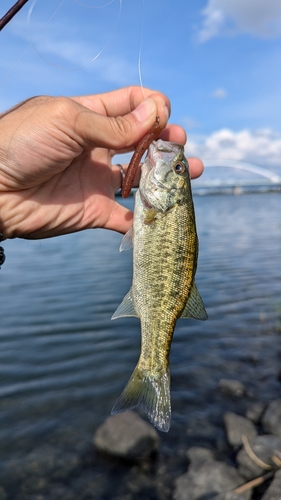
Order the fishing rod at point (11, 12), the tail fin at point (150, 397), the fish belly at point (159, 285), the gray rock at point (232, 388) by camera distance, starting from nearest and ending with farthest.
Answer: the fishing rod at point (11, 12), the tail fin at point (150, 397), the fish belly at point (159, 285), the gray rock at point (232, 388)

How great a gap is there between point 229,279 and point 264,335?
5.72 m

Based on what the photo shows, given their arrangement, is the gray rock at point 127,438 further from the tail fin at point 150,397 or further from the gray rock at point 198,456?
the tail fin at point 150,397

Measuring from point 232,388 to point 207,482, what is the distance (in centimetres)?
254

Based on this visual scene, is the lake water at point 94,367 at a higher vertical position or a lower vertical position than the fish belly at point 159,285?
lower

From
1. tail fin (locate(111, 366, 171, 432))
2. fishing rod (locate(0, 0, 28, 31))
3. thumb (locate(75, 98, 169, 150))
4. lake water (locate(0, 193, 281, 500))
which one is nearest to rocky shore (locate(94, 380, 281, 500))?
lake water (locate(0, 193, 281, 500))

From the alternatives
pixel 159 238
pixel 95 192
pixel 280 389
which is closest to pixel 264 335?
pixel 280 389

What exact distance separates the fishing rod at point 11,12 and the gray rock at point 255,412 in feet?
21.8

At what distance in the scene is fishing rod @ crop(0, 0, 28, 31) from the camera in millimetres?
2922

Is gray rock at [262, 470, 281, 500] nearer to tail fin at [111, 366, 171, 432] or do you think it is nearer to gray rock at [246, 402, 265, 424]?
gray rock at [246, 402, 265, 424]

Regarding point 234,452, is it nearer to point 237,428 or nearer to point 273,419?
point 237,428

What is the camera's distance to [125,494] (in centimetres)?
557

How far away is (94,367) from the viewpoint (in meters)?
8.87

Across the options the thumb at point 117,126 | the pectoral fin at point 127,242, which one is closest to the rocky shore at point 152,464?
the pectoral fin at point 127,242

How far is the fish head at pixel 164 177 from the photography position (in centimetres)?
381
